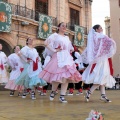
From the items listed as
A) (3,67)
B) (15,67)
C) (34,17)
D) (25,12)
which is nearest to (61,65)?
(15,67)

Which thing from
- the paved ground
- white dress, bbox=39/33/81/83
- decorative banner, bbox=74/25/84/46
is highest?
decorative banner, bbox=74/25/84/46

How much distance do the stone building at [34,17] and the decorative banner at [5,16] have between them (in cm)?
57

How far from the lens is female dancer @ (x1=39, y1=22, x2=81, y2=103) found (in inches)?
237

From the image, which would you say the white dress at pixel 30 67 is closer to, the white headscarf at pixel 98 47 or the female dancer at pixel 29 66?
the female dancer at pixel 29 66

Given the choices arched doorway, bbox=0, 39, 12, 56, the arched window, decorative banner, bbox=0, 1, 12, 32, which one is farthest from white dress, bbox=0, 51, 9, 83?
the arched window

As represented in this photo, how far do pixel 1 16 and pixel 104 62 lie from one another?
38.4ft

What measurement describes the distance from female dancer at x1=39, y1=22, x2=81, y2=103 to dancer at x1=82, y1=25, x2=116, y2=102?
32cm

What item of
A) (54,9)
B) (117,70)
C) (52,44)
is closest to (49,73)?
(52,44)

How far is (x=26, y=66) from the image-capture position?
7.62 meters

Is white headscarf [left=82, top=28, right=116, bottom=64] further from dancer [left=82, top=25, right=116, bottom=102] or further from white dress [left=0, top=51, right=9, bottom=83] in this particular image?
white dress [left=0, top=51, right=9, bottom=83]

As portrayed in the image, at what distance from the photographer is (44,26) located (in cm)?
1953

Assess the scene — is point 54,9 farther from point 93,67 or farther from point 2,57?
point 93,67

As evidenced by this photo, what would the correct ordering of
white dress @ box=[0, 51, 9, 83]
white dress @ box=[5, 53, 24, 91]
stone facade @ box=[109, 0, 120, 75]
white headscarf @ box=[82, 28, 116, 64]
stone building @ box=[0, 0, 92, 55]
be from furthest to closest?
stone facade @ box=[109, 0, 120, 75] < stone building @ box=[0, 0, 92, 55] < white dress @ box=[0, 51, 9, 83] < white dress @ box=[5, 53, 24, 91] < white headscarf @ box=[82, 28, 116, 64]

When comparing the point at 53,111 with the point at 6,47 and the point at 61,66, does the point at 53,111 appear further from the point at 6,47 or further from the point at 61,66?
the point at 6,47
